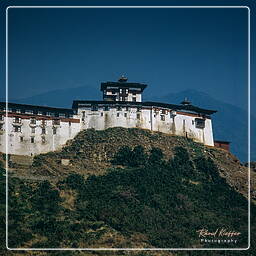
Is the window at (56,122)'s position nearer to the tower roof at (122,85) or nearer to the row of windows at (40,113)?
the row of windows at (40,113)

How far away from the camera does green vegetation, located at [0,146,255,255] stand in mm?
54344

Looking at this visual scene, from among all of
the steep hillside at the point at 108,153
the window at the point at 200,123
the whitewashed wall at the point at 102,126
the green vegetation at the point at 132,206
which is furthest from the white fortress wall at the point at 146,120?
the green vegetation at the point at 132,206

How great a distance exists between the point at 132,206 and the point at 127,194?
2455 mm

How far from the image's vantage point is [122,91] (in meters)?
84.3

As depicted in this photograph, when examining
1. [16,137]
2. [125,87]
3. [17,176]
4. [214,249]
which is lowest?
[214,249]

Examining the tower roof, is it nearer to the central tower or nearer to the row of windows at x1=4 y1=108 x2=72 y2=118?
the central tower

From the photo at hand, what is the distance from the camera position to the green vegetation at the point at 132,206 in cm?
5434

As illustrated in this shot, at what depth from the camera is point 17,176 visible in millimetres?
64812

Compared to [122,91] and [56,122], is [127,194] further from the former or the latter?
[122,91]

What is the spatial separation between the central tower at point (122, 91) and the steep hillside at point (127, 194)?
6644 millimetres

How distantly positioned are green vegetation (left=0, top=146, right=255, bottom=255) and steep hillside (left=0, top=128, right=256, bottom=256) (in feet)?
0.28

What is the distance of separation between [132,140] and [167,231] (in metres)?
21.5

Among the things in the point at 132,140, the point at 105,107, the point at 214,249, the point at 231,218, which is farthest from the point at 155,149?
the point at 214,249

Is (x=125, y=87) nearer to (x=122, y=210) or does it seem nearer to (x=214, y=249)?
(x=122, y=210)
